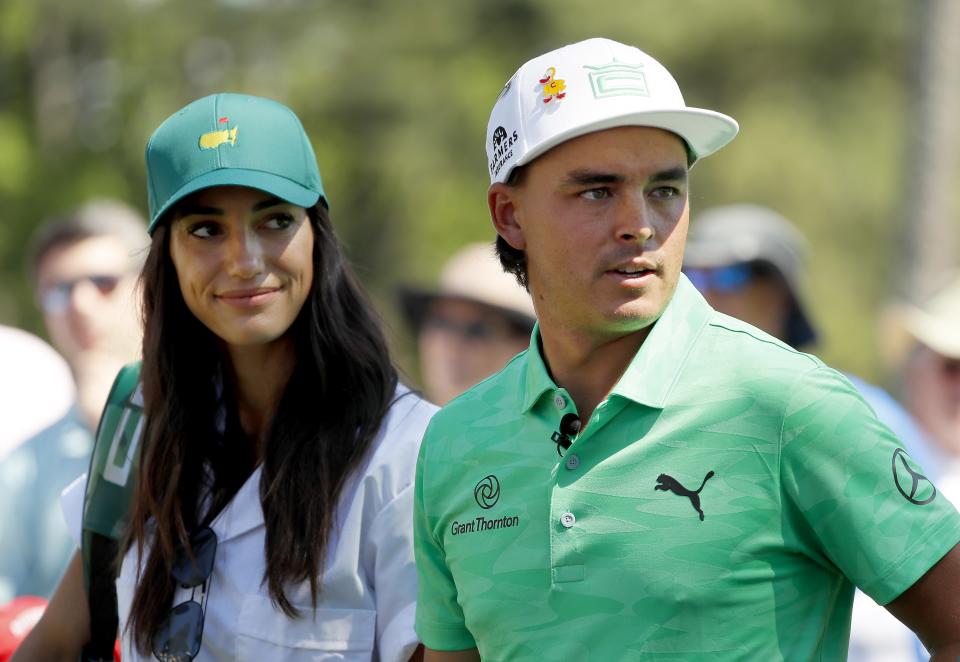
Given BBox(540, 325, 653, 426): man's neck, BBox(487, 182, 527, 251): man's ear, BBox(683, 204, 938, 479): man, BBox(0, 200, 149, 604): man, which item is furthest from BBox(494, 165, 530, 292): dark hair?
BBox(683, 204, 938, 479): man

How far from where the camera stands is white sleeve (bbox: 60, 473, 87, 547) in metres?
3.85

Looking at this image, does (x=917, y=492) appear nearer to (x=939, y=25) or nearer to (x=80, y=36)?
(x=939, y=25)

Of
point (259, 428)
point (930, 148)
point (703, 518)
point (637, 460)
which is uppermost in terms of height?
point (930, 148)

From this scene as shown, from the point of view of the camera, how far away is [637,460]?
274 cm

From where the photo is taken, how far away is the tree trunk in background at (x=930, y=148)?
37.9 ft

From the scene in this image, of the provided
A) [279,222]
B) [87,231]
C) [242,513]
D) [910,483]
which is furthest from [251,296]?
[87,231]

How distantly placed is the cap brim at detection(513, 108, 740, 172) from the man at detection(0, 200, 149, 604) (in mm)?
3025

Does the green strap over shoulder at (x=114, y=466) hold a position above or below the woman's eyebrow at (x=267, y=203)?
below

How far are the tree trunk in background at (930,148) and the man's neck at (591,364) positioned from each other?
8.97m

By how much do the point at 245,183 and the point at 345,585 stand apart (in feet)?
3.28

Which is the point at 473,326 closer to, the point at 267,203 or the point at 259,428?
the point at 259,428

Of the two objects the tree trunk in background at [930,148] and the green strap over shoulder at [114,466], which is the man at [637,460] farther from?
the tree trunk in background at [930,148]

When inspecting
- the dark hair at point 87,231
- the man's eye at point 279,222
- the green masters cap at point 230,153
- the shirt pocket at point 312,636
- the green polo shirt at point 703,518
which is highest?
the dark hair at point 87,231

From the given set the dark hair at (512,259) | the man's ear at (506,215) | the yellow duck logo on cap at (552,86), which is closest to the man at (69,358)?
the dark hair at (512,259)
